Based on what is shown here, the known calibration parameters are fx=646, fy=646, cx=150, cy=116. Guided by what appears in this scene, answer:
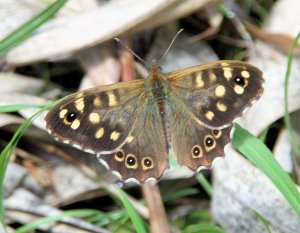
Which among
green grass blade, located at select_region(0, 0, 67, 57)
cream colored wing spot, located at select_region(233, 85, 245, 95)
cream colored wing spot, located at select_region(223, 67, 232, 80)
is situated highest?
green grass blade, located at select_region(0, 0, 67, 57)

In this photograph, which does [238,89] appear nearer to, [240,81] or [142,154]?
[240,81]

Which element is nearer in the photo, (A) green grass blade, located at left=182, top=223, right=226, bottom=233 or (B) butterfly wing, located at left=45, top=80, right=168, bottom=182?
(B) butterfly wing, located at left=45, top=80, right=168, bottom=182

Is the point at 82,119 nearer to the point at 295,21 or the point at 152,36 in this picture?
the point at 152,36

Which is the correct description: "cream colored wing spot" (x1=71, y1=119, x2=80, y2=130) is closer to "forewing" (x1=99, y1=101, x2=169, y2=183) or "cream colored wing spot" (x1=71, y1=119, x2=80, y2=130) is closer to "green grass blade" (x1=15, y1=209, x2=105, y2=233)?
"forewing" (x1=99, y1=101, x2=169, y2=183)

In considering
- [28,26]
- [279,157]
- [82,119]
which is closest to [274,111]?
[279,157]

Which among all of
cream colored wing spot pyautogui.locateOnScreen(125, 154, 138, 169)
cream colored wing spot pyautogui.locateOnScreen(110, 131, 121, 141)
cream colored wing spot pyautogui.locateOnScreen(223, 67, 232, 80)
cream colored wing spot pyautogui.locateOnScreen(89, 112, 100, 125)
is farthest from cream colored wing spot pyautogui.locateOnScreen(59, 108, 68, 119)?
cream colored wing spot pyautogui.locateOnScreen(223, 67, 232, 80)
